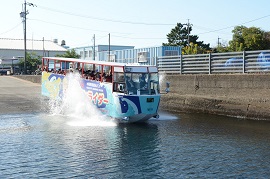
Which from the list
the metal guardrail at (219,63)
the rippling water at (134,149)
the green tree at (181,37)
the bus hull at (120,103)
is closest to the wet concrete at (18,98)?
the rippling water at (134,149)

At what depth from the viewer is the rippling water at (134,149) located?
39.0 ft

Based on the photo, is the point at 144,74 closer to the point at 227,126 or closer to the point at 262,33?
the point at 227,126

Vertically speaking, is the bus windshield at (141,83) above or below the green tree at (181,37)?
below

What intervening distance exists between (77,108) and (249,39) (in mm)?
35100

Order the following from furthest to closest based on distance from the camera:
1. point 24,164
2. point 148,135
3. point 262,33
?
point 262,33 < point 148,135 < point 24,164

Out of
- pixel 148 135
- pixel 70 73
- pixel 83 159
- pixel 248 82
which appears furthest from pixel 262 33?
pixel 83 159

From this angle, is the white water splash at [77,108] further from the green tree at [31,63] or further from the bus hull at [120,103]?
the green tree at [31,63]

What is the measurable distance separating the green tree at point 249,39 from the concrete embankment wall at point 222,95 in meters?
24.6

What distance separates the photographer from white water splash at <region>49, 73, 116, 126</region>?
21812mm

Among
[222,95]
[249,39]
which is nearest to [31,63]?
[249,39]

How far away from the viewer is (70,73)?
24.6 metres

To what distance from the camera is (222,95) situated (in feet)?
84.6

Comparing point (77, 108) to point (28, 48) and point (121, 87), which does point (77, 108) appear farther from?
point (28, 48)

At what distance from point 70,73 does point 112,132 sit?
723 centimetres
